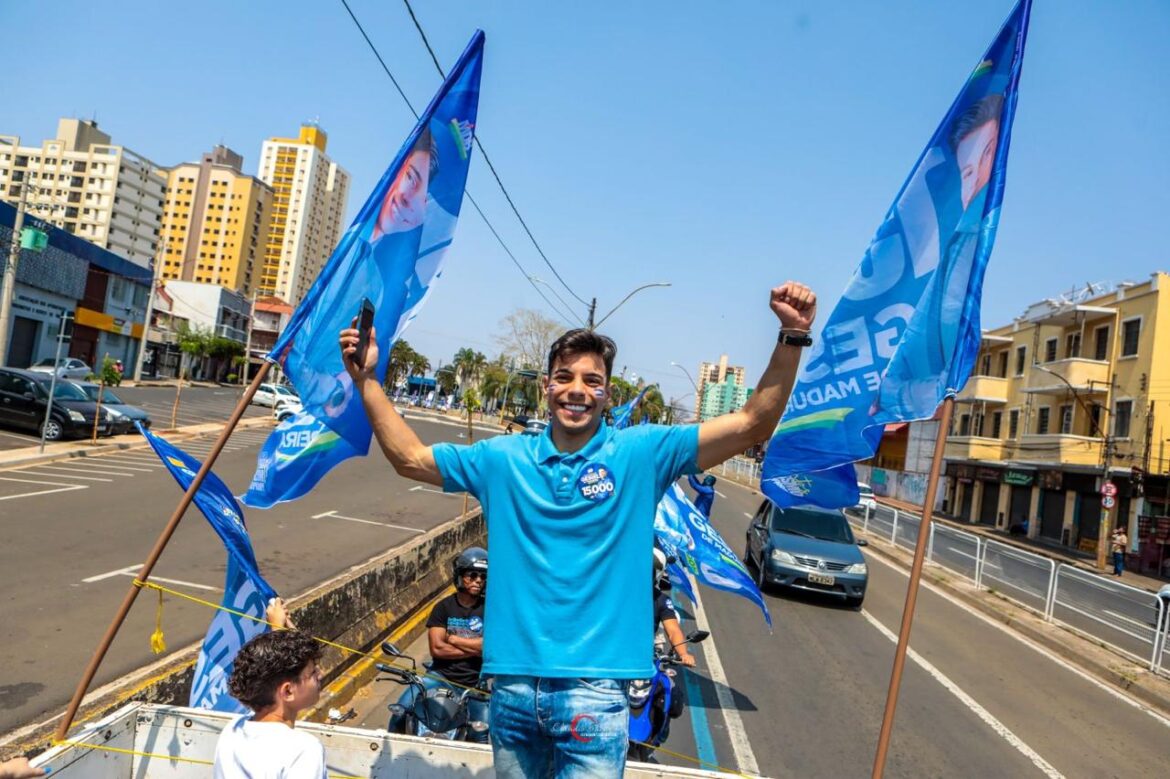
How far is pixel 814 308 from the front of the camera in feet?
7.85

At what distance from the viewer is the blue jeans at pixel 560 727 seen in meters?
2.22

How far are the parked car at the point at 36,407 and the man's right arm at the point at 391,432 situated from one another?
22.7 metres

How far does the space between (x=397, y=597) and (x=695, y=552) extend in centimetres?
334

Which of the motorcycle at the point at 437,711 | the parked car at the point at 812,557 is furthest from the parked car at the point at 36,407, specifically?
the motorcycle at the point at 437,711

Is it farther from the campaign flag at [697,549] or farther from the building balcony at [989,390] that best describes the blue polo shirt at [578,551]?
the building balcony at [989,390]

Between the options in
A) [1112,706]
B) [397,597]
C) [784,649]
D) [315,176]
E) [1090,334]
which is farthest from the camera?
[315,176]

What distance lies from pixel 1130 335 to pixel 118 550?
1577 inches

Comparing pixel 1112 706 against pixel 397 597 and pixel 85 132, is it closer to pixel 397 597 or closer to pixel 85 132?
pixel 397 597

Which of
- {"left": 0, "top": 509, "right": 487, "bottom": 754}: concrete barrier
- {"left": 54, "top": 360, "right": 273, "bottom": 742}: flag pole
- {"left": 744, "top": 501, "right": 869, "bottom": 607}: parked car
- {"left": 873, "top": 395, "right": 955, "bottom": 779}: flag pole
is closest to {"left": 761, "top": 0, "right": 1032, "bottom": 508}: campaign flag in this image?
{"left": 873, "top": 395, "right": 955, "bottom": 779}: flag pole

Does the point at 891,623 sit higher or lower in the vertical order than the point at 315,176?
lower

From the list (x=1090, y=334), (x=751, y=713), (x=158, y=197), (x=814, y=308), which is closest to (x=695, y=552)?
(x=751, y=713)

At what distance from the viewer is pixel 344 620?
23.2 feet

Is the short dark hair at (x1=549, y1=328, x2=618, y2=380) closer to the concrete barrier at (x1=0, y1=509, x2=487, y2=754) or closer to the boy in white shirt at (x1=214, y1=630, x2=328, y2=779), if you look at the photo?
the boy in white shirt at (x1=214, y1=630, x2=328, y2=779)

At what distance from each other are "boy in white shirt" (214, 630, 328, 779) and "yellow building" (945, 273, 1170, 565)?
35.3 metres
